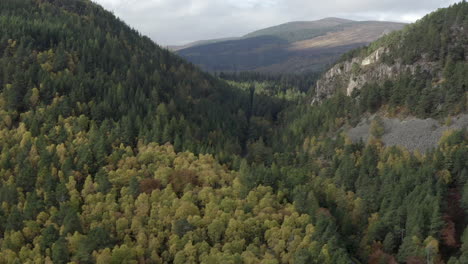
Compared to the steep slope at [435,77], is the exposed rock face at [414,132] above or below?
below

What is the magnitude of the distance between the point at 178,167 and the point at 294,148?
205ft

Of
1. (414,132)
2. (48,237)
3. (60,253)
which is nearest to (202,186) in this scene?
(48,237)

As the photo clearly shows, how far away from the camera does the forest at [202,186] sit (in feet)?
367

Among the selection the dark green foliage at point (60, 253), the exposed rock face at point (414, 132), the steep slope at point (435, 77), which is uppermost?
the steep slope at point (435, 77)

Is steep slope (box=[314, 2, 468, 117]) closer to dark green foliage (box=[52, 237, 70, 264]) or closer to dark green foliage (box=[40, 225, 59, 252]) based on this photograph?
dark green foliage (box=[52, 237, 70, 264])

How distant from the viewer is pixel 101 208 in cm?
12538

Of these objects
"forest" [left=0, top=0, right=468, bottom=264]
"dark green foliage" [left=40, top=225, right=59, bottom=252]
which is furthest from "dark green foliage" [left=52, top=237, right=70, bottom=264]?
"dark green foliage" [left=40, top=225, right=59, bottom=252]

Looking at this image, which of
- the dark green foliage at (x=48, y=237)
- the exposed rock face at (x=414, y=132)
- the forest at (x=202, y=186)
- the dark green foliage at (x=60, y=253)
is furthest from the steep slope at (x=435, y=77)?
the dark green foliage at (x=48, y=237)

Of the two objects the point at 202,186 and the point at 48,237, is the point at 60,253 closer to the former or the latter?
the point at 48,237

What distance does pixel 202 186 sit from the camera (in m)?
141

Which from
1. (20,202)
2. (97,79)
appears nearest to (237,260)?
(20,202)

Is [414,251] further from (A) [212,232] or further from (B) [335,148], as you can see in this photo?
(B) [335,148]

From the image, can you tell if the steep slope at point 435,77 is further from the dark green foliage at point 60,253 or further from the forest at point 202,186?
the dark green foliage at point 60,253

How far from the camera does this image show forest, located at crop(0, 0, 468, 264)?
367 ft
